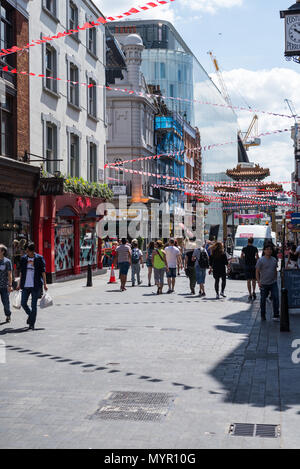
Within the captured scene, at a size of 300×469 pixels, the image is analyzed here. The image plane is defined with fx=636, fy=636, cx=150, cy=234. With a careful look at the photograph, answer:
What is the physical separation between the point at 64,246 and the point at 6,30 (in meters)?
9.40

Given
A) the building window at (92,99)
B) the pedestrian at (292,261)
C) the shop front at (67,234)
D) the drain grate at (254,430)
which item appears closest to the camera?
the drain grate at (254,430)

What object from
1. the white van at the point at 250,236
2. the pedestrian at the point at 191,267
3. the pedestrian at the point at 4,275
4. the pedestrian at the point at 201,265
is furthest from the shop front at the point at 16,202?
the white van at the point at 250,236

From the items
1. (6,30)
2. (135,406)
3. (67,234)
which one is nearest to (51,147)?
(67,234)

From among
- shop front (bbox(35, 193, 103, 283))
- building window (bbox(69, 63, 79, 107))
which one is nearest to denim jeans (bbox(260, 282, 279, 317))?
shop front (bbox(35, 193, 103, 283))

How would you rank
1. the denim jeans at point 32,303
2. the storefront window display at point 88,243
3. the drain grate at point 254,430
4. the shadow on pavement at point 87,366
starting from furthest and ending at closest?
the storefront window display at point 88,243, the denim jeans at point 32,303, the shadow on pavement at point 87,366, the drain grate at point 254,430

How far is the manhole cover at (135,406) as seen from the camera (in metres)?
6.46

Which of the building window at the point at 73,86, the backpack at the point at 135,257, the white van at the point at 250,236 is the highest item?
the building window at the point at 73,86

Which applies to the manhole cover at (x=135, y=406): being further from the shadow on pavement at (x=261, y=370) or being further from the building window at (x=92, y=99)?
the building window at (x=92, y=99)

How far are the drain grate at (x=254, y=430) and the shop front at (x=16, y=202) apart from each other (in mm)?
15721

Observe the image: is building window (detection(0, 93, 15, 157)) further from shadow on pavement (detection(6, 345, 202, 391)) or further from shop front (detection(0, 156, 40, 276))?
shadow on pavement (detection(6, 345, 202, 391))

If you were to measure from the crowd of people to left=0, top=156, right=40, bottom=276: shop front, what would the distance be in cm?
47

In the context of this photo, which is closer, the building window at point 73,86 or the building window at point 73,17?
the building window at point 73,17

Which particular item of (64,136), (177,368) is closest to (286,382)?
(177,368)

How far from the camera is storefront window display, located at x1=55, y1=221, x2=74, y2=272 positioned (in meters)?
26.2
